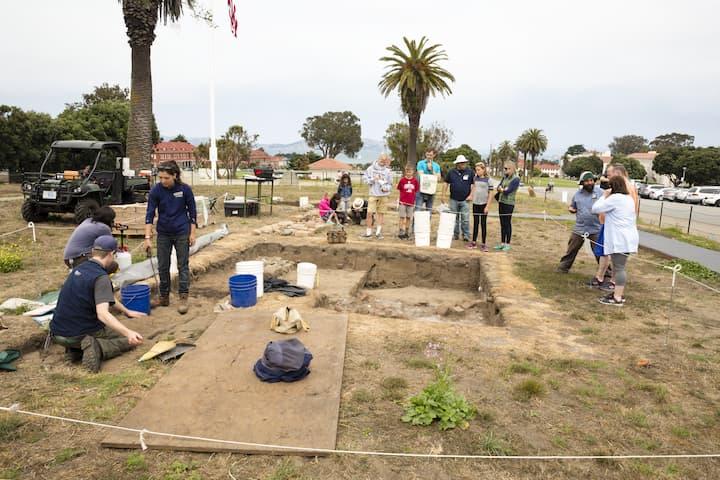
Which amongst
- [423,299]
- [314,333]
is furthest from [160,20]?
[314,333]

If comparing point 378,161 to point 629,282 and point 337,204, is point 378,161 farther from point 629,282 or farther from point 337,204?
point 629,282

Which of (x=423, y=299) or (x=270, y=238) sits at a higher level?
(x=270, y=238)

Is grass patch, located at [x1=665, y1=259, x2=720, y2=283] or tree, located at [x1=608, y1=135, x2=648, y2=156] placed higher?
tree, located at [x1=608, y1=135, x2=648, y2=156]

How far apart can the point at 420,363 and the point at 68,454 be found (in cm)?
265

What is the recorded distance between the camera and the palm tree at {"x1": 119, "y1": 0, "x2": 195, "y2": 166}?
1498 centimetres

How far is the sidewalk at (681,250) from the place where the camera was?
28.9 ft

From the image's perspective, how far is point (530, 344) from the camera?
Answer: 4.67m

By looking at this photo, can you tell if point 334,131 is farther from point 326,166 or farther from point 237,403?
point 237,403

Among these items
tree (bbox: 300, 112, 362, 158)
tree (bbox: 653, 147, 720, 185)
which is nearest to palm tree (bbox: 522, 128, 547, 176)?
tree (bbox: 653, 147, 720, 185)

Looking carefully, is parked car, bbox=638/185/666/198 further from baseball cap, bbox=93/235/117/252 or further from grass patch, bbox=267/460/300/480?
grass patch, bbox=267/460/300/480

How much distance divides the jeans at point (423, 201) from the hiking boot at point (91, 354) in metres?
7.47

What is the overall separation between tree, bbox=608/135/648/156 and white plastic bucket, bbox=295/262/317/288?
145249 mm

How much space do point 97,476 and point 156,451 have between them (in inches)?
13.0

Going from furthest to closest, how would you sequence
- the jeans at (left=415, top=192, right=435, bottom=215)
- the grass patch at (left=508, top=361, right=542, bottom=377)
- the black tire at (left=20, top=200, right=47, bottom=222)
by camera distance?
the black tire at (left=20, top=200, right=47, bottom=222), the jeans at (left=415, top=192, right=435, bottom=215), the grass patch at (left=508, top=361, right=542, bottom=377)
